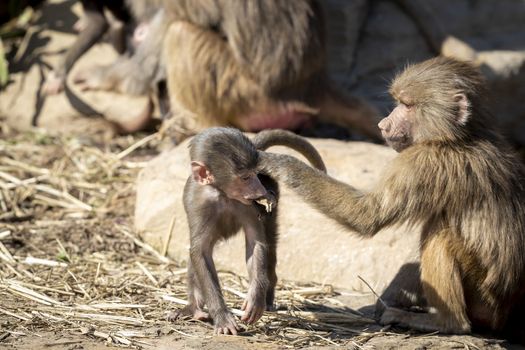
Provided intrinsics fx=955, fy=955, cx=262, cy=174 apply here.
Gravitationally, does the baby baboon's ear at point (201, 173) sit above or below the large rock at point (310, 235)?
above

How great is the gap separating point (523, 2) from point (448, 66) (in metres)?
4.60

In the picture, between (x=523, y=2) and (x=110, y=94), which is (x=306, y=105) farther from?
(x=523, y=2)

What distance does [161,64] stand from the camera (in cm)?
762

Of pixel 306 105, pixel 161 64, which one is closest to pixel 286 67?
pixel 306 105

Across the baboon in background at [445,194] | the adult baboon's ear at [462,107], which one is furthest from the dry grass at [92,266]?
the adult baboon's ear at [462,107]

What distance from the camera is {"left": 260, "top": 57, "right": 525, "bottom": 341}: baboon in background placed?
4453 millimetres

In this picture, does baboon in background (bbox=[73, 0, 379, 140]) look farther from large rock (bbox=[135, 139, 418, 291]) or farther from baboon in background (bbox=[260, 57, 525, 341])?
baboon in background (bbox=[260, 57, 525, 341])

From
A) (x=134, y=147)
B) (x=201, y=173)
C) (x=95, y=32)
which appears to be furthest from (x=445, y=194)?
(x=95, y=32)

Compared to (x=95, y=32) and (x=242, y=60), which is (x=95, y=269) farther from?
(x=95, y=32)

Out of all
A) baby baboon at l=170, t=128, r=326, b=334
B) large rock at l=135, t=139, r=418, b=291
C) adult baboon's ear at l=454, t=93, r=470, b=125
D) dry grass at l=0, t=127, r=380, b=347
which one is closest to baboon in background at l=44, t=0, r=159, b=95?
dry grass at l=0, t=127, r=380, b=347

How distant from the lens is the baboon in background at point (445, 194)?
4.45 meters

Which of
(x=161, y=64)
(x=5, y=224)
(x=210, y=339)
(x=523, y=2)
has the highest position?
(x=523, y=2)

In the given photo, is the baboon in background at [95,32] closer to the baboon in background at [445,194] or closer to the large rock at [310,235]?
the large rock at [310,235]

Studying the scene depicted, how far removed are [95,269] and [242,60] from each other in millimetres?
2392
